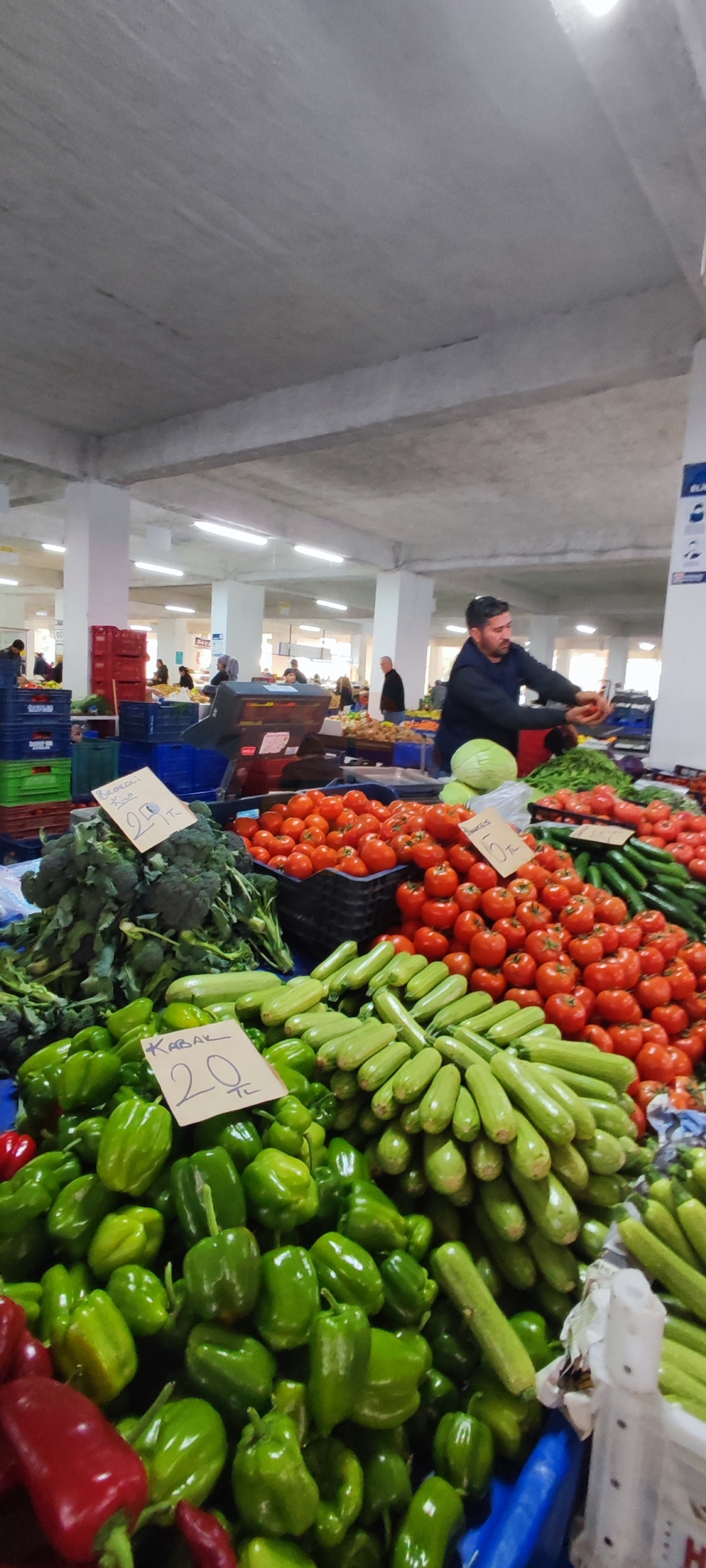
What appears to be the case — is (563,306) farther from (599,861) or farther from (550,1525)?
(550,1525)

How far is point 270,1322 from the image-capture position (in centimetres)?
95

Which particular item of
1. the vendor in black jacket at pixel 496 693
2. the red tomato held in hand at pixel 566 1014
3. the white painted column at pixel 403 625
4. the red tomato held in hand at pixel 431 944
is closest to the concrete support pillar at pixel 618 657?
the white painted column at pixel 403 625

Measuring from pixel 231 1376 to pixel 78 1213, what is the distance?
33 cm

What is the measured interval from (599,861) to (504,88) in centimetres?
349

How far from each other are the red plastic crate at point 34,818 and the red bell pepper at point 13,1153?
172 inches

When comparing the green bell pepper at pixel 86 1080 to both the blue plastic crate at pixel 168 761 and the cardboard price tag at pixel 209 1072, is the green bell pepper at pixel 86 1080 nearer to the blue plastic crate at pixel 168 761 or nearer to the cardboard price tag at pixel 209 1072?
the cardboard price tag at pixel 209 1072

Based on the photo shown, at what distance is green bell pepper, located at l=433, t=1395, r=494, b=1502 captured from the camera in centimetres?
100

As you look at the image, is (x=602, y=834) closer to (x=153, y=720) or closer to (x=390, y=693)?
(x=153, y=720)

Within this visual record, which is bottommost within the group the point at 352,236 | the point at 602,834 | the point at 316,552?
the point at 602,834

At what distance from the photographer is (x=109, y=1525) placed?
2.24ft

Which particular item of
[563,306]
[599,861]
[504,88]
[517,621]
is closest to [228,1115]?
[599,861]

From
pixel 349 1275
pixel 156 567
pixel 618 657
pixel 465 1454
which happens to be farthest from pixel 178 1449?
pixel 618 657

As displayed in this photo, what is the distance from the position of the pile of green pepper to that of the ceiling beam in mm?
5402

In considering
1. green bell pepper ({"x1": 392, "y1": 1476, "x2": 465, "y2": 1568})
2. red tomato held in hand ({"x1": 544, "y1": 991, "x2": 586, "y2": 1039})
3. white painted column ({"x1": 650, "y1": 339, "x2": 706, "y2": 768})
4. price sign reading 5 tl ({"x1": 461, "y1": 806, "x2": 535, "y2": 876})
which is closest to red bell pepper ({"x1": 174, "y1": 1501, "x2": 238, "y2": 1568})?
green bell pepper ({"x1": 392, "y1": 1476, "x2": 465, "y2": 1568})
